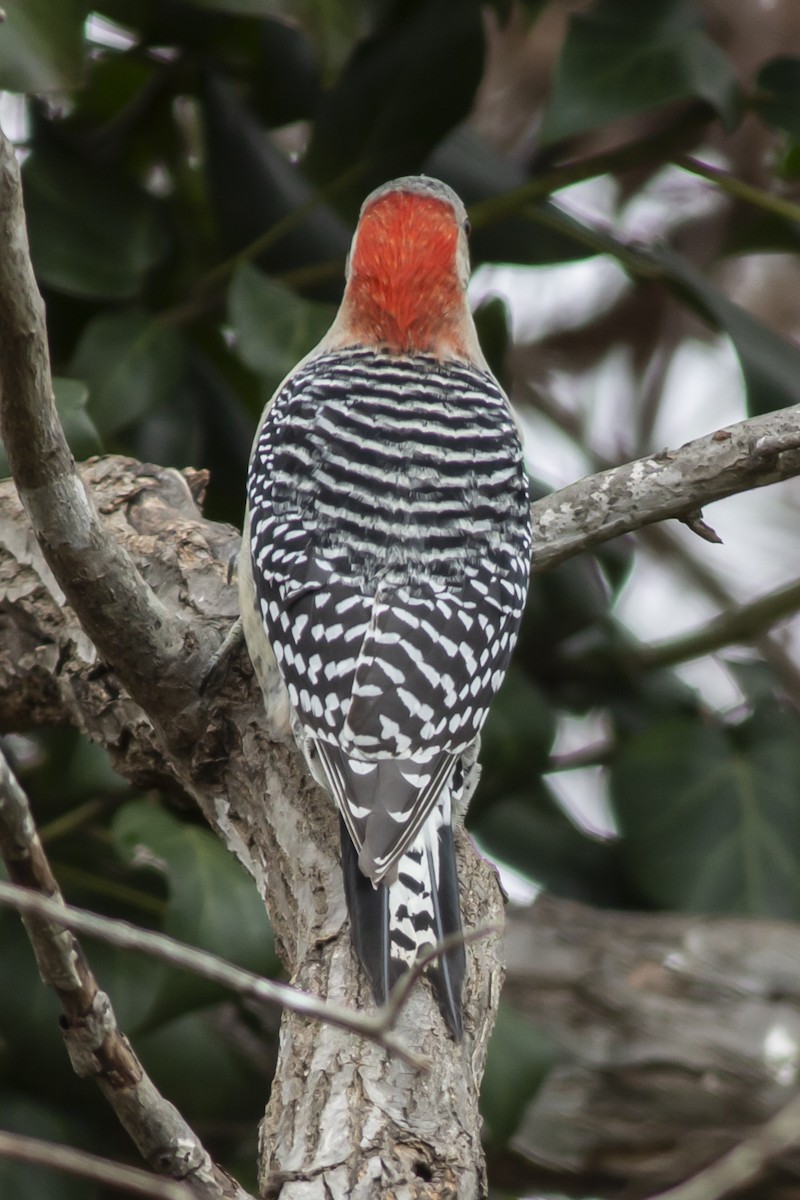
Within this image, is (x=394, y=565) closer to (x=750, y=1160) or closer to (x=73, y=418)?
(x=73, y=418)

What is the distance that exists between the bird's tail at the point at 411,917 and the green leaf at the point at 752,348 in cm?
181

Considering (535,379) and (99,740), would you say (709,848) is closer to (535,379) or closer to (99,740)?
(99,740)

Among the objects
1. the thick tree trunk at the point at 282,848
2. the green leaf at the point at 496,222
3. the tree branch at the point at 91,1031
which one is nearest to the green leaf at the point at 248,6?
the green leaf at the point at 496,222

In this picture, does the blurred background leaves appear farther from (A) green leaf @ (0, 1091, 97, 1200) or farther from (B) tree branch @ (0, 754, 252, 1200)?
(B) tree branch @ (0, 754, 252, 1200)

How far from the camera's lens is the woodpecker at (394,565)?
2.12 metres

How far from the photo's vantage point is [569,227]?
3.93 m

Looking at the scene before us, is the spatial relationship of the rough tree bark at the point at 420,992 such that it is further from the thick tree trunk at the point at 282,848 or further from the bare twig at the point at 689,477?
the bare twig at the point at 689,477

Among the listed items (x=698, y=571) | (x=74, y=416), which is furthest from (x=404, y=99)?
(x=698, y=571)

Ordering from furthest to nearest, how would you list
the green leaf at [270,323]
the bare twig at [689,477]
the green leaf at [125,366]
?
the green leaf at [125,366] → the green leaf at [270,323] → the bare twig at [689,477]

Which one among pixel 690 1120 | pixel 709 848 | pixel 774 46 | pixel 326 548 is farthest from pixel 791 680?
pixel 326 548

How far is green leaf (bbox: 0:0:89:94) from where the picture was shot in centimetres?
313

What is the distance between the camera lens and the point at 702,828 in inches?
154

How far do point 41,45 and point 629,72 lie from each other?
1518 mm

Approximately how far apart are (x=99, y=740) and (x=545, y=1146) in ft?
6.30
